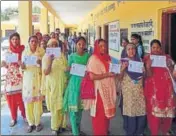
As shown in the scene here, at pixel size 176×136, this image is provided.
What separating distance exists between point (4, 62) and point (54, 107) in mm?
1065

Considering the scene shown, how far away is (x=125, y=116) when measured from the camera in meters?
3.69

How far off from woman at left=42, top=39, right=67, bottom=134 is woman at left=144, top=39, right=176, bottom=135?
1073 mm

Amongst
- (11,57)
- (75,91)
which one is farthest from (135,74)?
(11,57)

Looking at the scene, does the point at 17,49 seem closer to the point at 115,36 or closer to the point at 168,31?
the point at 168,31

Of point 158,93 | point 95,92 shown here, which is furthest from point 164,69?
point 95,92

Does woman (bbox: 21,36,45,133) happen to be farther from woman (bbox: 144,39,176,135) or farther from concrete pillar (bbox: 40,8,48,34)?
concrete pillar (bbox: 40,8,48,34)

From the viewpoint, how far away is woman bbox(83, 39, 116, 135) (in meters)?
3.49

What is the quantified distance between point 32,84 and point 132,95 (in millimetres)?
1462

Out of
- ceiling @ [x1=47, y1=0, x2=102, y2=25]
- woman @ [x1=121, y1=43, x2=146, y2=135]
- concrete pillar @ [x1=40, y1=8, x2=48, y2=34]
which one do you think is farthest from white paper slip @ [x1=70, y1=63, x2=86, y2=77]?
concrete pillar @ [x1=40, y1=8, x2=48, y2=34]

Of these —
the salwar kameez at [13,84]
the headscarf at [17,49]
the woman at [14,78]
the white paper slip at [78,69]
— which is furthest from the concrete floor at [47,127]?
the headscarf at [17,49]

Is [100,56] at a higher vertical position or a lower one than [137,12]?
lower

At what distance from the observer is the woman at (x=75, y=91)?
364cm

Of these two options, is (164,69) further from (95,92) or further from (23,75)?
(23,75)

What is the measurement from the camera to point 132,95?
11.6 ft
